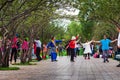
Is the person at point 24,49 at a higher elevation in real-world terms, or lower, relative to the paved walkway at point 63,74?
higher

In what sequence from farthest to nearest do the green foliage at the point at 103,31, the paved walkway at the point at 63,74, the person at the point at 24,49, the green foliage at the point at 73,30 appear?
the green foliage at the point at 73,30, the green foliage at the point at 103,31, the person at the point at 24,49, the paved walkway at the point at 63,74

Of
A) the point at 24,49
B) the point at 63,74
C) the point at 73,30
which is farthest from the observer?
the point at 73,30

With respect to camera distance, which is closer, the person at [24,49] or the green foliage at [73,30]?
the person at [24,49]

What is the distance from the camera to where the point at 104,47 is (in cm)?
2817

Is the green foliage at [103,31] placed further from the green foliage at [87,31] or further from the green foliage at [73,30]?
the green foliage at [73,30]

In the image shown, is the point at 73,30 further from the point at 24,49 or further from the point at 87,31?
the point at 24,49

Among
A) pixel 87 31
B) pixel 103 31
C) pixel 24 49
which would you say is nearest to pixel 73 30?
pixel 87 31

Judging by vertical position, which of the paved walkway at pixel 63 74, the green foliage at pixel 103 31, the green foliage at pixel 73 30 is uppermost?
the green foliage at pixel 73 30

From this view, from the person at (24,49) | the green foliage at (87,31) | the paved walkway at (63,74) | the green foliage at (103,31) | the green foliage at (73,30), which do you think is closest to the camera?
the paved walkway at (63,74)

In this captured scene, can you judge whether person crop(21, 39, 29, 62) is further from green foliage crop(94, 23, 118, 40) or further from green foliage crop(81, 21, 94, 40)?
green foliage crop(81, 21, 94, 40)

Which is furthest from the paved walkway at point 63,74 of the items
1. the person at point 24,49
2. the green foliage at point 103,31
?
the green foliage at point 103,31

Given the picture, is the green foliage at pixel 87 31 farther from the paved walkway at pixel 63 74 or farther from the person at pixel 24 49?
the paved walkway at pixel 63 74

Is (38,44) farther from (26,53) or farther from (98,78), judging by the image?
(98,78)

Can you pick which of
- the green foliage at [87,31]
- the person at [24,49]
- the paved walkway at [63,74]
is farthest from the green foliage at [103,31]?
the paved walkway at [63,74]
